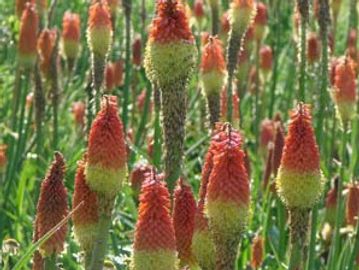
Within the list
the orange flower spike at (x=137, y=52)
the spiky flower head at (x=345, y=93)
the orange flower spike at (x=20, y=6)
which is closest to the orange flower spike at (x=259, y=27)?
the orange flower spike at (x=137, y=52)

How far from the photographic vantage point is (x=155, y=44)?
2.95 meters

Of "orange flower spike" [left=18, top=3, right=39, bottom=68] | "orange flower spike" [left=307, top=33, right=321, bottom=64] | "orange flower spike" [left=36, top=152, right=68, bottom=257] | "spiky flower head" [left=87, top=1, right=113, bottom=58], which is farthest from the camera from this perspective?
"orange flower spike" [left=307, top=33, right=321, bottom=64]

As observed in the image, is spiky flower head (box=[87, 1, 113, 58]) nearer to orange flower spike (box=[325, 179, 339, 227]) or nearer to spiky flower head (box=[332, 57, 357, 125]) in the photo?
spiky flower head (box=[332, 57, 357, 125])

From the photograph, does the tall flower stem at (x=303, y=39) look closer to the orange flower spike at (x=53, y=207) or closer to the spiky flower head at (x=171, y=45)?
the spiky flower head at (x=171, y=45)

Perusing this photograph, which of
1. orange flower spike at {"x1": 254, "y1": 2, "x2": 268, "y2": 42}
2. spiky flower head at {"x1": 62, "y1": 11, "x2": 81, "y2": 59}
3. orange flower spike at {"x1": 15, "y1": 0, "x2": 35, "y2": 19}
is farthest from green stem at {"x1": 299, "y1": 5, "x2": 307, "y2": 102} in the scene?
orange flower spike at {"x1": 254, "y1": 2, "x2": 268, "y2": 42}

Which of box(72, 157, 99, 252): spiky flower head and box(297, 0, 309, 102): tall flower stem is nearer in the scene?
box(72, 157, 99, 252): spiky flower head

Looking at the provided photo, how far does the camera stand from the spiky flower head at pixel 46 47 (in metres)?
5.74

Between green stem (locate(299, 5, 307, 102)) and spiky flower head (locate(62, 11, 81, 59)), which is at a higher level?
spiky flower head (locate(62, 11, 81, 59))

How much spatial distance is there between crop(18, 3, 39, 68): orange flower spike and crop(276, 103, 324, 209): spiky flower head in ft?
8.57

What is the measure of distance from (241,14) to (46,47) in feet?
5.75

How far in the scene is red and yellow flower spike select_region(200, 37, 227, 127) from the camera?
13.1 ft

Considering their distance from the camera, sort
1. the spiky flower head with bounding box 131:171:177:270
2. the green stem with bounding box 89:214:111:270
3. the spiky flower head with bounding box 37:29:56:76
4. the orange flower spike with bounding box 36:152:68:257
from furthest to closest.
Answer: the spiky flower head with bounding box 37:29:56:76 → the orange flower spike with bounding box 36:152:68:257 → the green stem with bounding box 89:214:111:270 → the spiky flower head with bounding box 131:171:177:270

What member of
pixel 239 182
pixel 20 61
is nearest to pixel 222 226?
pixel 239 182

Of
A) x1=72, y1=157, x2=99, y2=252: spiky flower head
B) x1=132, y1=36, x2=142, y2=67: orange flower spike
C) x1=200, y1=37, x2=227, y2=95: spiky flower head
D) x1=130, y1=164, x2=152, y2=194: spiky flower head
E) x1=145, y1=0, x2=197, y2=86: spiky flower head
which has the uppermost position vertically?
x1=132, y1=36, x2=142, y2=67: orange flower spike
